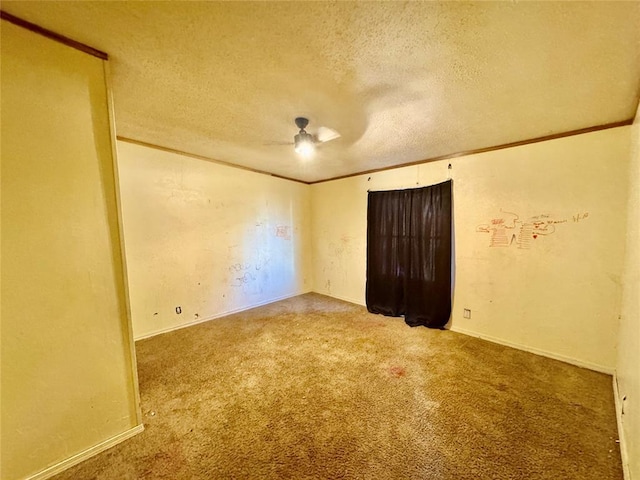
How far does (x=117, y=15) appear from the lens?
41.2 inches

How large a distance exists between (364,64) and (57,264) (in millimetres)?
1956

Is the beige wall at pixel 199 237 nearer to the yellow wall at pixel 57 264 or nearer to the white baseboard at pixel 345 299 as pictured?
the white baseboard at pixel 345 299

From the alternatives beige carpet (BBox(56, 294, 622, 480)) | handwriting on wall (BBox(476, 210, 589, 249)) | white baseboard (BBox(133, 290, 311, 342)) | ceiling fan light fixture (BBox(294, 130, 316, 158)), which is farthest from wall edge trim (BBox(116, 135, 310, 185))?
handwriting on wall (BBox(476, 210, 589, 249))

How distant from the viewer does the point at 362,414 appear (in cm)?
158

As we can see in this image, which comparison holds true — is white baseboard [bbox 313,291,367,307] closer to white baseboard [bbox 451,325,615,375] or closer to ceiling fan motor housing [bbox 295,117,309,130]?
white baseboard [bbox 451,325,615,375]

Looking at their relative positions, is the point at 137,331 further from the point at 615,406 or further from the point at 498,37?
the point at 615,406

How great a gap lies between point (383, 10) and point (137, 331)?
3513 mm

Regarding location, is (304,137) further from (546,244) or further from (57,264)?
(546,244)

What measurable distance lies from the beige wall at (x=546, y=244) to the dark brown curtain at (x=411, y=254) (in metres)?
0.16

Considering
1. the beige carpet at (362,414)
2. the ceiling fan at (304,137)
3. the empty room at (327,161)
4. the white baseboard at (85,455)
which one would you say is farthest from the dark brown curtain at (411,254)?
the white baseboard at (85,455)

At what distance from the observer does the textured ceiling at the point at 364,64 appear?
1.02 metres

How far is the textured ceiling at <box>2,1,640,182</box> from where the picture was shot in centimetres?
102

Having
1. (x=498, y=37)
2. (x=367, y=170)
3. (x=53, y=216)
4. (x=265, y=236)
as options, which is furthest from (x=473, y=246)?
(x=53, y=216)

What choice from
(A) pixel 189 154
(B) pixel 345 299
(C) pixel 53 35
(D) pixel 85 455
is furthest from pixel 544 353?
(A) pixel 189 154
